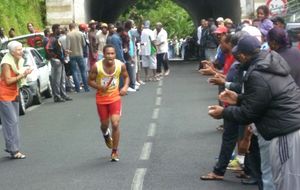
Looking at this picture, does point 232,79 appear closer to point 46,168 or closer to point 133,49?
point 46,168

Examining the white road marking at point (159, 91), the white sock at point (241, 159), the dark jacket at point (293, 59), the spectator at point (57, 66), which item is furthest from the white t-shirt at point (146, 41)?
the dark jacket at point (293, 59)

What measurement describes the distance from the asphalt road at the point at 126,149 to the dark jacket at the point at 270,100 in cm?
247

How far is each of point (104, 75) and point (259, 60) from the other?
4288mm

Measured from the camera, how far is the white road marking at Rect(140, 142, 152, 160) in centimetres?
1025

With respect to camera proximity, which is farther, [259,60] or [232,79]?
[232,79]

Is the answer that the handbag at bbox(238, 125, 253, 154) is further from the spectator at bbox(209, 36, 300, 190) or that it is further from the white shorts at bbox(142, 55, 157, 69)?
the white shorts at bbox(142, 55, 157, 69)

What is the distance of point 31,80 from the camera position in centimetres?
1706

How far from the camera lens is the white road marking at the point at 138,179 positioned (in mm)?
8413

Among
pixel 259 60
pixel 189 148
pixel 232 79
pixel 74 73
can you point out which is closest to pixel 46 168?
pixel 189 148

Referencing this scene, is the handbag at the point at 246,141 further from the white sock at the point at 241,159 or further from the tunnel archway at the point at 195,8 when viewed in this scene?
the tunnel archway at the point at 195,8

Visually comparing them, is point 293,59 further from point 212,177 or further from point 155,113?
point 155,113

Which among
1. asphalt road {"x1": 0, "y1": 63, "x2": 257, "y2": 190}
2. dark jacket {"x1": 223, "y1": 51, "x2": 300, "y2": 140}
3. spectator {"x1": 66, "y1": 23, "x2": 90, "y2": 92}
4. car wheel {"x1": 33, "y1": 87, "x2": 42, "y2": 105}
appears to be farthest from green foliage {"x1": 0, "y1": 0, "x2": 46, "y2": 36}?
dark jacket {"x1": 223, "y1": 51, "x2": 300, "y2": 140}

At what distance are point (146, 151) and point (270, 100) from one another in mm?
5080

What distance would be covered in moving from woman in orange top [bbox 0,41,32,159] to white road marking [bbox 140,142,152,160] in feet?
6.53
